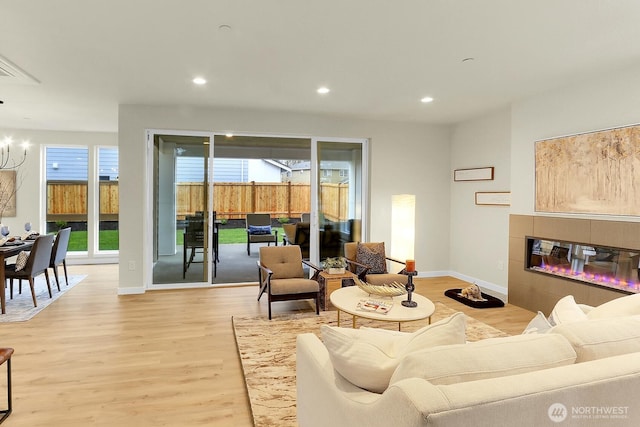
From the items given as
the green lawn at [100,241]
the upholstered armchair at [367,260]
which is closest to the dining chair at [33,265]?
the green lawn at [100,241]

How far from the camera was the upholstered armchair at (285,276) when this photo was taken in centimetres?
412

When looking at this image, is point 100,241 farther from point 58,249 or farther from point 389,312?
point 389,312

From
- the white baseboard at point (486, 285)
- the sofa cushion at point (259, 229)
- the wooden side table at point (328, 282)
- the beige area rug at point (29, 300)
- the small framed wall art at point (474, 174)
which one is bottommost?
the beige area rug at point (29, 300)

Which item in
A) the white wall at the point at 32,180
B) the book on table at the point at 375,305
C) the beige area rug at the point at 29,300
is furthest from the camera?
the white wall at the point at 32,180

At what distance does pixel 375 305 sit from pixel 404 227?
295 cm

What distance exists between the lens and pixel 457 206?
644 centimetres

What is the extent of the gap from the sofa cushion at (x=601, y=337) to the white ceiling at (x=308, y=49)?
206 centimetres

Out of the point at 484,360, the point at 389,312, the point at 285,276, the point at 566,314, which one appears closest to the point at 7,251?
the point at 285,276

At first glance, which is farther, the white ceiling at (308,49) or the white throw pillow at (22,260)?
the white throw pillow at (22,260)

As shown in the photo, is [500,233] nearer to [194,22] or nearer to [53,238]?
[194,22]

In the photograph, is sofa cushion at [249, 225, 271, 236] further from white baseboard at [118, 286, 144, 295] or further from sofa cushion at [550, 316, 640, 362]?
sofa cushion at [550, 316, 640, 362]

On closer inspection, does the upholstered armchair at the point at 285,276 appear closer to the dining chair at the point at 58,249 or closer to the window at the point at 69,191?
the dining chair at the point at 58,249

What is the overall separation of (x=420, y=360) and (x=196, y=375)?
228cm

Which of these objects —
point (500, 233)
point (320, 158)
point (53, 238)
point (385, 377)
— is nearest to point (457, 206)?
point (500, 233)
